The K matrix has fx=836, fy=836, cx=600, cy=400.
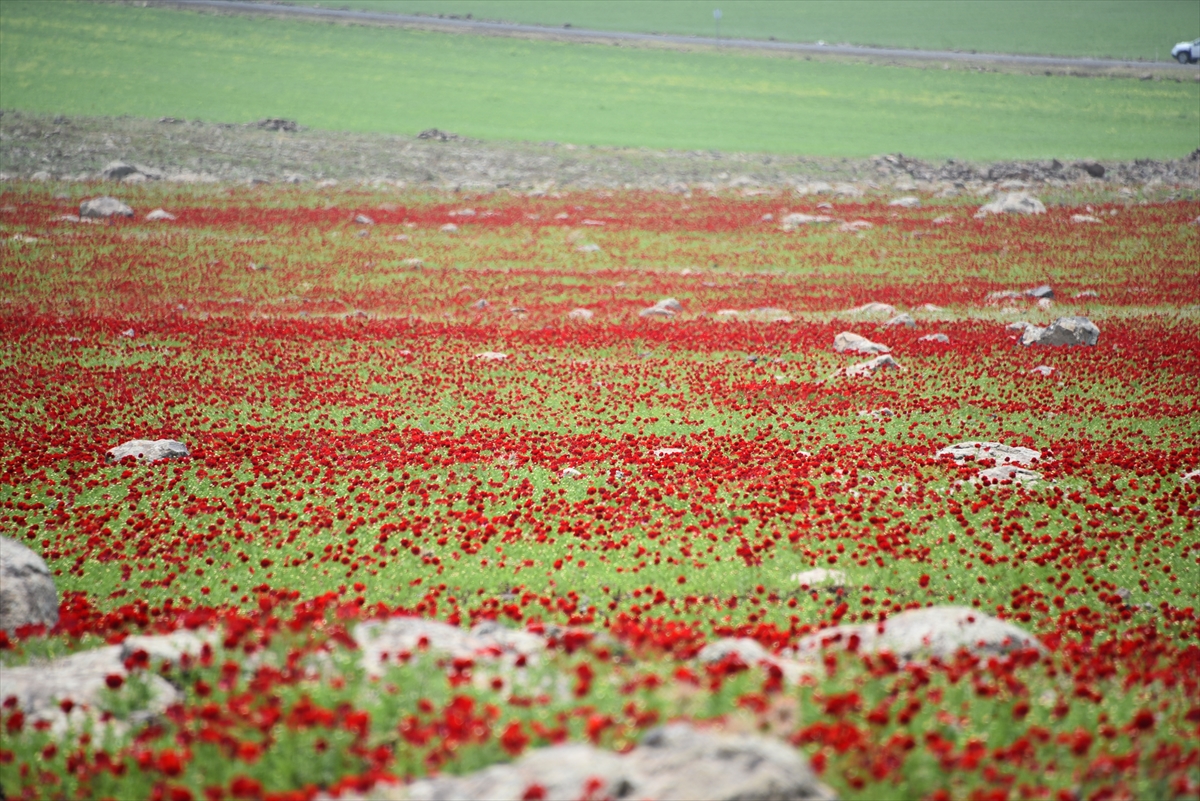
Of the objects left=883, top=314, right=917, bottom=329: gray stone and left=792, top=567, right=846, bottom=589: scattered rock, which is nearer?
→ left=792, top=567, right=846, bottom=589: scattered rock

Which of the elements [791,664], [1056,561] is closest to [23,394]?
[791,664]

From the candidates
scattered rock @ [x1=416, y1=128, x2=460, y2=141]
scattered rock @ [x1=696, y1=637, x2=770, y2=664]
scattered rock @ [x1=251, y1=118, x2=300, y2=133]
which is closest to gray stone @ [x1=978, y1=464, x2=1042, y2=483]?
scattered rock @ [x1=696, y1=637, x2=770, y2=664]

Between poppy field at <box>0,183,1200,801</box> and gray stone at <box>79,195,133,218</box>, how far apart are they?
68.8 inches

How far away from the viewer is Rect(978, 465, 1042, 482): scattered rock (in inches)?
656

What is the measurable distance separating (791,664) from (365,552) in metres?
8.70

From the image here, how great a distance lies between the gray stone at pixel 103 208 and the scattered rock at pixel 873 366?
4268 cm

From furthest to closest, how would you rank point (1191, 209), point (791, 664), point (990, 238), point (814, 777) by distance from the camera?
point (1191, 209), point (990, 238), point (791, 664), point (814, 777)

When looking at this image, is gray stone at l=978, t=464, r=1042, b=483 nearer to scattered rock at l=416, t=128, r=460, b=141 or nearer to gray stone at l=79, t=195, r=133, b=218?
gray stone at l=79, t=195, r=133, b=218

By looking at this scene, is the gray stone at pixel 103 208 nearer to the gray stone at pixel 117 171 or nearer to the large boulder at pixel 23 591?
the gray stone at pixel 117 171

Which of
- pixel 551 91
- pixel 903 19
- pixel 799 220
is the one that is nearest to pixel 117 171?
pixel 799 220

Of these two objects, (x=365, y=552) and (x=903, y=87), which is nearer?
(x=365, y=552)

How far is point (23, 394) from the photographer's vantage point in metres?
22.4

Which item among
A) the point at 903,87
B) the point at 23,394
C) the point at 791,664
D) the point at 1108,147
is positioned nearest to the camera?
the point at 791,664

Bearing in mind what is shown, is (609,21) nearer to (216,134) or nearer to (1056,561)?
(216,134)
